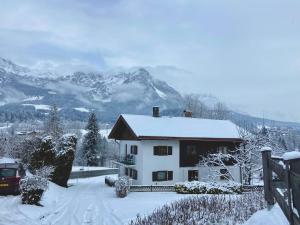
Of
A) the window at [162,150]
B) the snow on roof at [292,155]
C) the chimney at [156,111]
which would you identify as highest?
the chimney at [156,111]

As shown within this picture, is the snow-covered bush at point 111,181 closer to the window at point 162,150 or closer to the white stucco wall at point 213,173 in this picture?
the window at point 162,150

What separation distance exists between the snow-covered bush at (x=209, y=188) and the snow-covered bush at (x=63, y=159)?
13.0 metres

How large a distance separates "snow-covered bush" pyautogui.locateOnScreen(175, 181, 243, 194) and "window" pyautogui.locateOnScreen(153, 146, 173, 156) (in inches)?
289

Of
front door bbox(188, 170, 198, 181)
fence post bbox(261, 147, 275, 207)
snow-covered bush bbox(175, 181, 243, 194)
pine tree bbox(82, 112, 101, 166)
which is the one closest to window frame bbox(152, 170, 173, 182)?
front door bbox(188, 170, 198, 181)

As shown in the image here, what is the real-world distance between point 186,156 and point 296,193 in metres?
38.1

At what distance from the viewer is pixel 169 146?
4147cm

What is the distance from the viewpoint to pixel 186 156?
42.5 m

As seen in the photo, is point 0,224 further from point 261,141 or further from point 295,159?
point 261,141

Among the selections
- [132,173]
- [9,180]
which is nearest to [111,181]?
[132,173]

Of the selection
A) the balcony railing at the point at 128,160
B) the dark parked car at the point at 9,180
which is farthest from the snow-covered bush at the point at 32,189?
the balcony railing at the point at 128,160

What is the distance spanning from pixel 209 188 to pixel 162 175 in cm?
950

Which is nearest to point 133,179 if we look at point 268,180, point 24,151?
point 24,151

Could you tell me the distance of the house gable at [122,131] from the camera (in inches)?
1688

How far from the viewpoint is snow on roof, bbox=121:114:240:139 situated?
40812 mm
